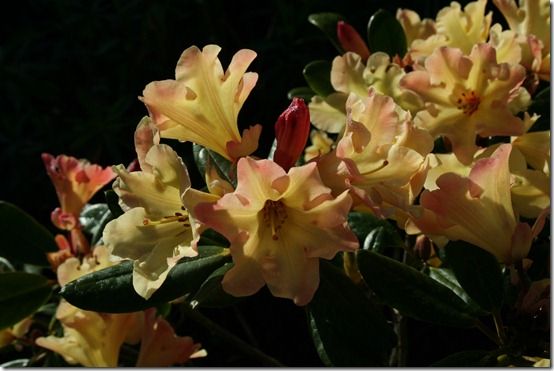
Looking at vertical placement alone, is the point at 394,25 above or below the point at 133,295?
above

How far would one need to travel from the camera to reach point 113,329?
134 cm

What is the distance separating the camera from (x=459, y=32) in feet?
4.58

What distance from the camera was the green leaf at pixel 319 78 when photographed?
153 centimetres

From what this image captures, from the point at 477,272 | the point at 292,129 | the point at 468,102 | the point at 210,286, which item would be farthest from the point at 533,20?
the point at 210,286

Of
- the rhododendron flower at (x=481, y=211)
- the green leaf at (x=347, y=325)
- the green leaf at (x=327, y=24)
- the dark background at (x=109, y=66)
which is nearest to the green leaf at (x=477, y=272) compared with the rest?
the rhododendron flower at (x=481, y=211)

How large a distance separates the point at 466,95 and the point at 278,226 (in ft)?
1.33

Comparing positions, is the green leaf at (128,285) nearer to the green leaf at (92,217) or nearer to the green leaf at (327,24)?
the green leaf at (92,217)

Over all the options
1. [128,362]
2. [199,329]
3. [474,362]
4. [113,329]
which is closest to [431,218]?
[474,362]

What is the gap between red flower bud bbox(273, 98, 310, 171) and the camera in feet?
3.26

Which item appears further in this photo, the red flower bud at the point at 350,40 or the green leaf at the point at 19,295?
the red flower bud at the point at 350,40

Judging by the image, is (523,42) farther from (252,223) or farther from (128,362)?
(128,362)

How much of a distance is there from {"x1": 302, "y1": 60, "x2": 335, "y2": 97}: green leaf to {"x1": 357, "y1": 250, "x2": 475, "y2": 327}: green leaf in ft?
1.68

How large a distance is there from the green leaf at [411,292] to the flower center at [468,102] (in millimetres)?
264

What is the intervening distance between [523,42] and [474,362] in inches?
19.7
